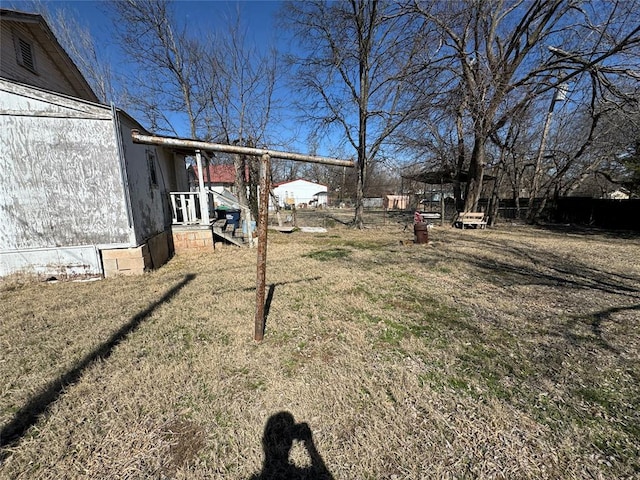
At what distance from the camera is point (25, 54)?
658 centimetres

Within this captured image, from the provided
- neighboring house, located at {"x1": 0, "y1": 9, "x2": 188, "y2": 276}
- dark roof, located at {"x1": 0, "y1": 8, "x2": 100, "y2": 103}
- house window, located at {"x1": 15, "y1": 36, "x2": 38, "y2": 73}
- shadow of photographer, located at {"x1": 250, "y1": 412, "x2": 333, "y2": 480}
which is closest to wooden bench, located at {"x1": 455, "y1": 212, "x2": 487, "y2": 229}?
neighboring house, located at {"x1": 0, "y1": 9, "x2": 188, "y2": 276}

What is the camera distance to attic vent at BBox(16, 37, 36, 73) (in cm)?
635

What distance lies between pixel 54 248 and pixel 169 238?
8.91ft

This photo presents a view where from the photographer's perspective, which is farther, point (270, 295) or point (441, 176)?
point (441, 176)

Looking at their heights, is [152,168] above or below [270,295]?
above

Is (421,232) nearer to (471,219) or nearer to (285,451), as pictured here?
(471,219)

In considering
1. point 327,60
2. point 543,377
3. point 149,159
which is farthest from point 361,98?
point 543,377

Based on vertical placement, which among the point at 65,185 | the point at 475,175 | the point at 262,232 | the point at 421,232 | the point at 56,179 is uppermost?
the point at 475,175

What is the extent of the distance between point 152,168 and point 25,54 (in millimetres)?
4104

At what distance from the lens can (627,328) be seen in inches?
134

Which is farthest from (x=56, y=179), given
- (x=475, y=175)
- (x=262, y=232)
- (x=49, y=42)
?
(x=475, y=175)

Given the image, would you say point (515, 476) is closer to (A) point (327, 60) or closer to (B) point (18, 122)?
(B) point (18, 122)

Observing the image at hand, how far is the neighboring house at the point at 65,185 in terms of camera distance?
461 cm

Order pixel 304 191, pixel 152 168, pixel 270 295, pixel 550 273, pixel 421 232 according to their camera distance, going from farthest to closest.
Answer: pixel 304 191 < pixel 421 232 < pixel 152 168 < pixel 550 273 < pixel 270 295
